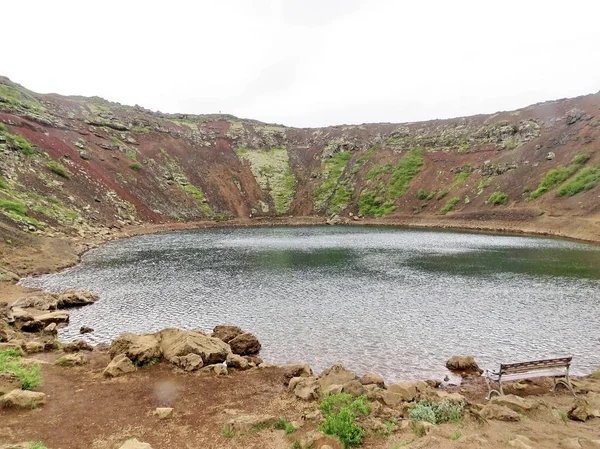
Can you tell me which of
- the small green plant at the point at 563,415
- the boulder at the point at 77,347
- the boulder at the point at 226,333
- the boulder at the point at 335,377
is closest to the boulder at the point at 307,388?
the boulder at the point at 335,377

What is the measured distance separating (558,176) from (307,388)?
8779 cm

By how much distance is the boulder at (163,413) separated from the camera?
13750mm

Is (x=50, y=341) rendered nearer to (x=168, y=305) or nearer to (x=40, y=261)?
(x=168, y=305)

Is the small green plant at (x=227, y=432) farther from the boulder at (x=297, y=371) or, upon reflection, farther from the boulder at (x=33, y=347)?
the boulder at (x=33, y=347)

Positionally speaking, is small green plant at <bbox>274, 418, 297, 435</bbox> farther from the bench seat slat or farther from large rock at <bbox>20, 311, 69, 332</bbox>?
large rock at <bbox>20, 311, 69, 332</bbox>

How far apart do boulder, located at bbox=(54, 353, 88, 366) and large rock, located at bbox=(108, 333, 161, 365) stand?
53.5 inches

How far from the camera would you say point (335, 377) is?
16.9 m

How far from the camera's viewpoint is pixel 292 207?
413 ft

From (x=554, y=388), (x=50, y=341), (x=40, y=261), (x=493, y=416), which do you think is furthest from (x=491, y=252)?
(x=40, y=261)

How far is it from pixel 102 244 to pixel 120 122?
7273 cm

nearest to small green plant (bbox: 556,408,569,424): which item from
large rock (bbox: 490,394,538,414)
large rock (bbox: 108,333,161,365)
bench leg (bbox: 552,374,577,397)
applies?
large rock (bbox: 490,394,538,414)

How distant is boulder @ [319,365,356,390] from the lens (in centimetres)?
1658

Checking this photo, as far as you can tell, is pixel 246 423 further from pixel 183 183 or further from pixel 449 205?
pixel 183 183

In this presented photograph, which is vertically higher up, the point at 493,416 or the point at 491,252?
the point at 493,416
